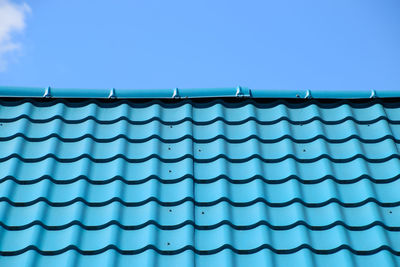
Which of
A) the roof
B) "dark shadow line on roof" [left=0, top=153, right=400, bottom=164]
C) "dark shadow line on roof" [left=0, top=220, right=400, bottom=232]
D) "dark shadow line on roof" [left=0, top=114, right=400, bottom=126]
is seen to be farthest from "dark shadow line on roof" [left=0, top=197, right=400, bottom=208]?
"dark shadow line on roof" [left=0, top=114, right=400, bottom=126]

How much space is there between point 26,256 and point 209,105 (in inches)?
70.6

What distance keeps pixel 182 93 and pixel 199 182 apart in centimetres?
98

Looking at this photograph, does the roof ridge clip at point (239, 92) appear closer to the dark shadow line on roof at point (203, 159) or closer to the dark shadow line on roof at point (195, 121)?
the dark shadow line on roof at point (195, 121)

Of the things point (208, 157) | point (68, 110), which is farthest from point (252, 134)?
point (68, 110)

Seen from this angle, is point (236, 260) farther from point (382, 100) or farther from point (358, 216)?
point (382, 100)

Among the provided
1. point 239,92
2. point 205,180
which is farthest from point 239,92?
point 205,180

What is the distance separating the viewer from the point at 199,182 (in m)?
3.70

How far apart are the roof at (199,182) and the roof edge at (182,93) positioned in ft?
0.15

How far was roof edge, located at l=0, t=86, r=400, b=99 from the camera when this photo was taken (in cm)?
443

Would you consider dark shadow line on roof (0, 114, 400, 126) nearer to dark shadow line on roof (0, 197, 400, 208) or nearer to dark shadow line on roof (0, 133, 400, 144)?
dark shadow line on roof (0, 133, 400, 144)

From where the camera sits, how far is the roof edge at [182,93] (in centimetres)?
443

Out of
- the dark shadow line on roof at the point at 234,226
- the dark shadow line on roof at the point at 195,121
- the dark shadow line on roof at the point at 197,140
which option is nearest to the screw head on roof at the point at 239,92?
the dark shadow line on roof at the point at 195,121

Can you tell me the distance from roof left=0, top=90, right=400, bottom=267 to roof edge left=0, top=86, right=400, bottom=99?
0.05 m

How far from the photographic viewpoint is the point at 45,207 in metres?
3.48
